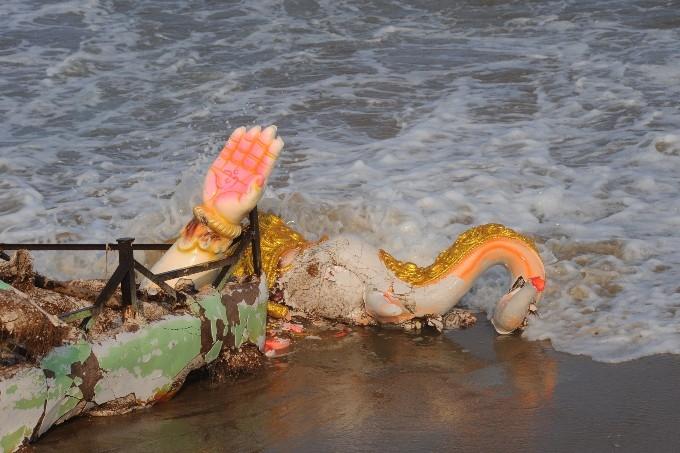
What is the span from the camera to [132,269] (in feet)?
11.6

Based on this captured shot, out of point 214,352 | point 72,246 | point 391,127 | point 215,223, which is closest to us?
point 72,246

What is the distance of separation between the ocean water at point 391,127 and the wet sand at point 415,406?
339 millimetres

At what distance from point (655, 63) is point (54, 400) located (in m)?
7.17

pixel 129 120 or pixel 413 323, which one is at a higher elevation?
pixel 413 323

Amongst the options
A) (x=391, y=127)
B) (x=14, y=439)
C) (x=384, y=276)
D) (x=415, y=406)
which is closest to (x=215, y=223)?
(x=384, y=276)

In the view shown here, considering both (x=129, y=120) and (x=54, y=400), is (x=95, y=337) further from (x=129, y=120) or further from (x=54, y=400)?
(x=129, y=120)

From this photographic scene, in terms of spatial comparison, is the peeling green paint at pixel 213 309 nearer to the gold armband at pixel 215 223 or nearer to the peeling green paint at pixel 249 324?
the peeling green paint at pixel 249 324

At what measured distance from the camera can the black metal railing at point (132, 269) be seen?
3475mm

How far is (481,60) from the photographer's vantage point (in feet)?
31.4

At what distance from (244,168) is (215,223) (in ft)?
0.84

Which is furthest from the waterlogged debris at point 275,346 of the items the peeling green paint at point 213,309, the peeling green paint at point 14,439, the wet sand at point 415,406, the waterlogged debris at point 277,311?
the peeling green paint at point 14,439

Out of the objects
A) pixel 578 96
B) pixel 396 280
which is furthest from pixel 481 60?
pixel 396 280

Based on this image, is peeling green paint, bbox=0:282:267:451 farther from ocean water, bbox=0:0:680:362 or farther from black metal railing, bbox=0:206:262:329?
ocean water, bbox=0:0:680:362

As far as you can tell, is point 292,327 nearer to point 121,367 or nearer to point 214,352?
point 214,352
